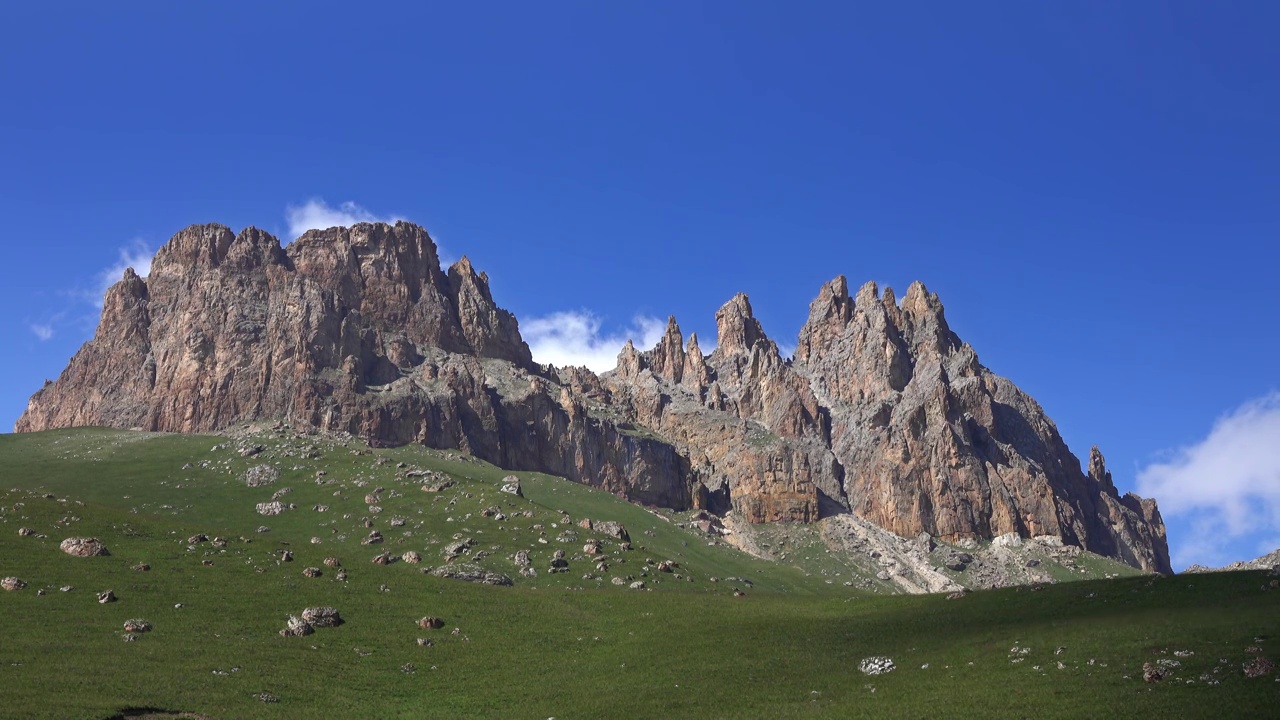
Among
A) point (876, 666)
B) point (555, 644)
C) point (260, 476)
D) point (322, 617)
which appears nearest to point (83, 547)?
point (322, 617)

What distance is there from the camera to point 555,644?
80.9 metres

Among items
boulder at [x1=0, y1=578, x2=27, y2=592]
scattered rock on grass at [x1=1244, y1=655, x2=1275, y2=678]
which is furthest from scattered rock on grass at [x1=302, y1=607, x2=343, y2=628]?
scattered rock on grass at [x1=1244, y1=655, x2=1275, y2=678]

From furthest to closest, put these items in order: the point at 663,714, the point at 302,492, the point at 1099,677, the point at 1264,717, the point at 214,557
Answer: the point at 302,492 < the point at 214,557 < the point at 663,714 < the point at 1099,677 < the point at 1264,717

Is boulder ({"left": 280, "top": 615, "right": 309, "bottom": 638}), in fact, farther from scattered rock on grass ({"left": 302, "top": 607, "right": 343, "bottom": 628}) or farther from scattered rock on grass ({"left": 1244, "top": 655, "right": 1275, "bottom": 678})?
scattered rock on grass ({"left": 1244, "top": 655, "right": 1275, "bottom": 678})

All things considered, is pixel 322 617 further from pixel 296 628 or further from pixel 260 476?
pixel 260 476

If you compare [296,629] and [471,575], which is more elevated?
[471,575]

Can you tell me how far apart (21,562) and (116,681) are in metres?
33.3

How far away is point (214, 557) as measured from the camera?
310ft

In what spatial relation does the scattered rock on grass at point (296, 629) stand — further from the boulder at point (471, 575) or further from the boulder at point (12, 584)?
the boulder at point (471, 575)

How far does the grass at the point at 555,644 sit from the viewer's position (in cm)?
5444

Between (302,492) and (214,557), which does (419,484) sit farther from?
(214,557)

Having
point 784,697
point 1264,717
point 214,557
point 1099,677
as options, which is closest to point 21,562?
point 214,557

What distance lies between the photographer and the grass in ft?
179

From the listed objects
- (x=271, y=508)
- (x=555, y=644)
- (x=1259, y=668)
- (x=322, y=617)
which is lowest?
(x=555, y=644)
